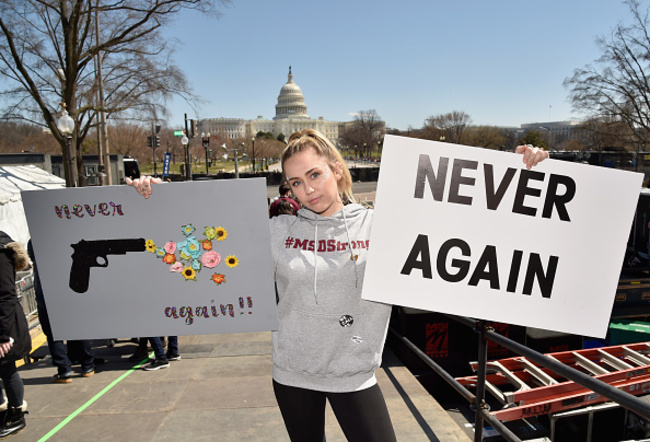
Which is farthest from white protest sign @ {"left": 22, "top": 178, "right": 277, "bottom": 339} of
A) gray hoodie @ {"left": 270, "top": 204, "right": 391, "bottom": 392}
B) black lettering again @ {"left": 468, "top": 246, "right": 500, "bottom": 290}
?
black lettering again @ {"left": 468, "top": 246, "right": 500, "bottom": 290}

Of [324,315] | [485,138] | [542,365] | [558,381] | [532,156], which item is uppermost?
[485,138]

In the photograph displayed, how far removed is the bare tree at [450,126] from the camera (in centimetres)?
6744

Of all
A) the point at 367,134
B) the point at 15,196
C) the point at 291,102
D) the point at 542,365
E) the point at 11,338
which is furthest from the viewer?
the point at 291,102

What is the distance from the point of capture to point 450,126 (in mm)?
70500

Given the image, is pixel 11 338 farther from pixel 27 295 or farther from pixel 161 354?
pixel 27 295

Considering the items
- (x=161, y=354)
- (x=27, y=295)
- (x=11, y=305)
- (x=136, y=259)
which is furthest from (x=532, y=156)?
(x=27, y=295)

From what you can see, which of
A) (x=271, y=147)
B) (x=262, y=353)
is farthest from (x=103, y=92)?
(x=271, y=147)

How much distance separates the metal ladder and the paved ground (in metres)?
1.29

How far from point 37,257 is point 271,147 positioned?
3129 inches

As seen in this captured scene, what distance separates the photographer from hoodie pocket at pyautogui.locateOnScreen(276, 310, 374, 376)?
193 cm

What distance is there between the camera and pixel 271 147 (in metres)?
80.1

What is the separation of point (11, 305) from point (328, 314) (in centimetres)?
334

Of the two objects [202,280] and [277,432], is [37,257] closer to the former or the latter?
[202,280]

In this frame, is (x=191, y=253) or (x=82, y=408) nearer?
(x=191, y=253)
